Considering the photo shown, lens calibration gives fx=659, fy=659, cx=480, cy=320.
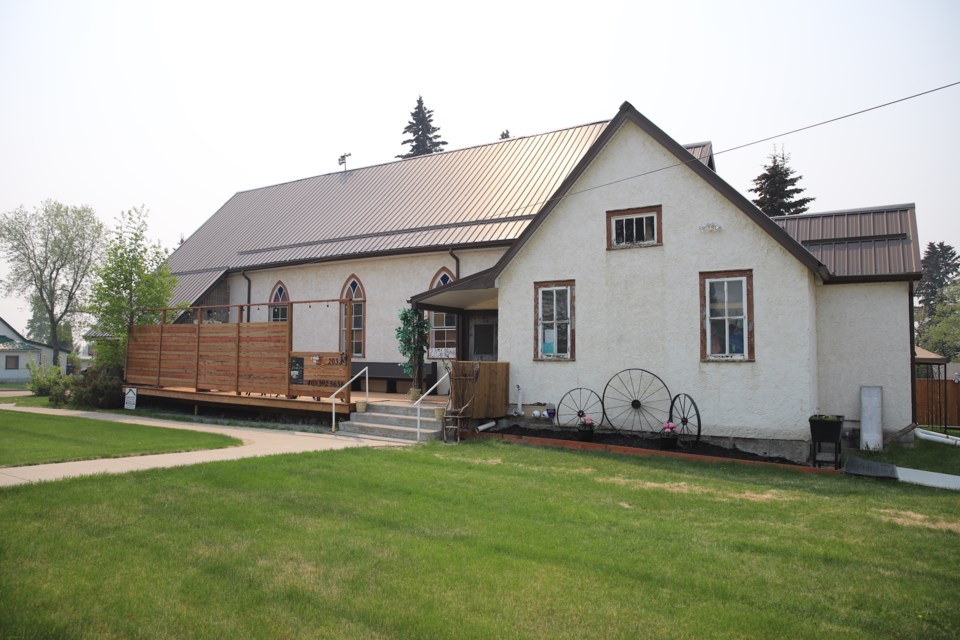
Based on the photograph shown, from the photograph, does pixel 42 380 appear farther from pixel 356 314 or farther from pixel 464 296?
pixel 464 296

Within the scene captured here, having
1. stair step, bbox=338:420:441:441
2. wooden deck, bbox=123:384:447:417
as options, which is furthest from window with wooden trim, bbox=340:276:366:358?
stair step, bbox=338:420:441:441

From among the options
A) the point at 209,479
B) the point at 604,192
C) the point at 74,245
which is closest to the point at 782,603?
the point at 209,479

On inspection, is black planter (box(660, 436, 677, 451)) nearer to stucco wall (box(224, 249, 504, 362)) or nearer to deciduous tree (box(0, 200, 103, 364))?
stucco wall (box(224, 249, 504, 362))

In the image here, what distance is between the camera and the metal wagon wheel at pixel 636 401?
13.0m

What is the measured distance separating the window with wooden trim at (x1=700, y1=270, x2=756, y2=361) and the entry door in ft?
21.6

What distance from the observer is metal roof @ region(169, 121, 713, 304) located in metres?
19.0

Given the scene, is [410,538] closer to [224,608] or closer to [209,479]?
[224,608]

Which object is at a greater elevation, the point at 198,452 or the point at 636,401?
the point at 636,401

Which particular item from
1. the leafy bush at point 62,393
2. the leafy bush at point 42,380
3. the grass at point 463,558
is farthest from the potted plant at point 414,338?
the leafy bush at point 42,380

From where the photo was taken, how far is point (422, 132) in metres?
48.1

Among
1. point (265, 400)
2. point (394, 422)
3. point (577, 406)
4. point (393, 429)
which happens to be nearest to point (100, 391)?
point (265, 400)

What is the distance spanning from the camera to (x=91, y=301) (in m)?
20.9

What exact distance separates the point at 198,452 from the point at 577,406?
7328 millimetres

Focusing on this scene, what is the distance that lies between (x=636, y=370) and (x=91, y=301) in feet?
56.9
